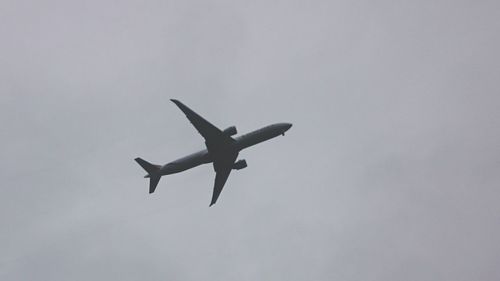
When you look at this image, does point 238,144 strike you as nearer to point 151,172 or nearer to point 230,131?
point 230,131

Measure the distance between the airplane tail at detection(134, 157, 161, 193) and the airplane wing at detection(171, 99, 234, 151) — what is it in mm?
10070

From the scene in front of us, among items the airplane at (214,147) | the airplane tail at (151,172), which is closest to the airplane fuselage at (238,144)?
the airplane at (214,147)

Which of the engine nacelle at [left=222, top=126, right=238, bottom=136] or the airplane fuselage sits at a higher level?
the engine nacelle at [left=222, top=126, right=238, bottom=136]

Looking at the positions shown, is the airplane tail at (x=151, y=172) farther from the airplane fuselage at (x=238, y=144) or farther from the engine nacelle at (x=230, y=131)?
the engine nacelle at (x=230, y=131)

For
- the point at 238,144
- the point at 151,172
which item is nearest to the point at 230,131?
the point at 238,144

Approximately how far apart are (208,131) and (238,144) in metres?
6.06

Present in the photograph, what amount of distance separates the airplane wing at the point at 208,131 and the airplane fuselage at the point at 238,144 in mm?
1839

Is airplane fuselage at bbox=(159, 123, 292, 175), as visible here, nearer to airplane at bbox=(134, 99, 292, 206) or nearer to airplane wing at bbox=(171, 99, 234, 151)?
airplane at bbox=(134, 99, 292, 206)

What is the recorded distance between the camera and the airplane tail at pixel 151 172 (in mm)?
102375

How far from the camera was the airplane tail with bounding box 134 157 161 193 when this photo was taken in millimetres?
102375

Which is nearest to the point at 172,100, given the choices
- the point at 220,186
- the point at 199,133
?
the point at 199,133

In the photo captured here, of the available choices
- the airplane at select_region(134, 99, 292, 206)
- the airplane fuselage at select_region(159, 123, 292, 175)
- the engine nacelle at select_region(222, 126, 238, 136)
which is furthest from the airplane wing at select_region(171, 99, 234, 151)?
the airplane fuselage at select_region(159, 123, 292, 175)

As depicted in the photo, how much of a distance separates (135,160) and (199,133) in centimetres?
1300

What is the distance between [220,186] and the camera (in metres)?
108
